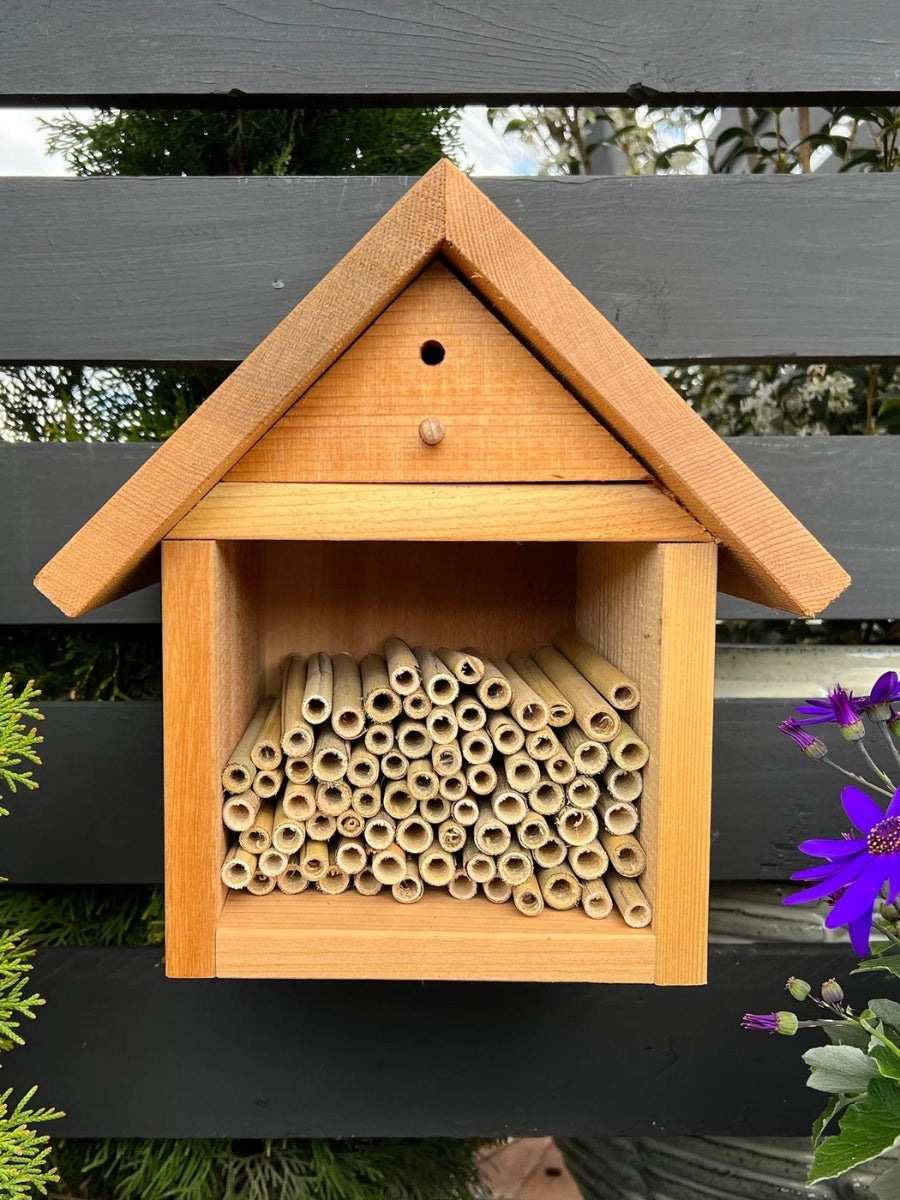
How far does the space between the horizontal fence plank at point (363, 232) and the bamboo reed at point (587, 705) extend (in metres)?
0.36

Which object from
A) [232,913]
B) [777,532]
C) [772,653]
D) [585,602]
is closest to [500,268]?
[777,532]

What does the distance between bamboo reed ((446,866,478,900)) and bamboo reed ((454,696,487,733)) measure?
0.32 feet

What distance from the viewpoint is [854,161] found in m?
0.90

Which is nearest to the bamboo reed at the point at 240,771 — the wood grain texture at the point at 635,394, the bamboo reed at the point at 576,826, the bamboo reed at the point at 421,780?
the bamboo reed at the point at 421,780

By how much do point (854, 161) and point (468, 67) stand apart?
1.55ft

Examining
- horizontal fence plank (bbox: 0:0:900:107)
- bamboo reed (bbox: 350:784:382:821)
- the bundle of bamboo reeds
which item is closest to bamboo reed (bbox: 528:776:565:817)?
the bundle of bamboo reeds

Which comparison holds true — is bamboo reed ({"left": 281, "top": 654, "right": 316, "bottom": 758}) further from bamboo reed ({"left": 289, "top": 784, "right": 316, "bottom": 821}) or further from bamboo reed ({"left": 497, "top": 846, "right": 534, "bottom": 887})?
bamboo reed ({"left": 497, "top": 846, "right": 534, "bottom": 887})

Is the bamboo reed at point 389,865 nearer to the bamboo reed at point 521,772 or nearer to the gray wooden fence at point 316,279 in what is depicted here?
the bamboo reed at point 521,772

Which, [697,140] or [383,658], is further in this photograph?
[697,140]

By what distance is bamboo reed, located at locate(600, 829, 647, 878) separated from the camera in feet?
1.70

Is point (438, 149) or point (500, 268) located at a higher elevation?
point (438, 149)

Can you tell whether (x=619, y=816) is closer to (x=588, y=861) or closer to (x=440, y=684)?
(x=588, y=861)

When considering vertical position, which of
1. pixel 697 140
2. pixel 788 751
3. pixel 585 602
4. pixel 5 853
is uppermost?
pixel 697 140

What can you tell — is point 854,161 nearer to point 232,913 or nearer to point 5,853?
point 232,913
